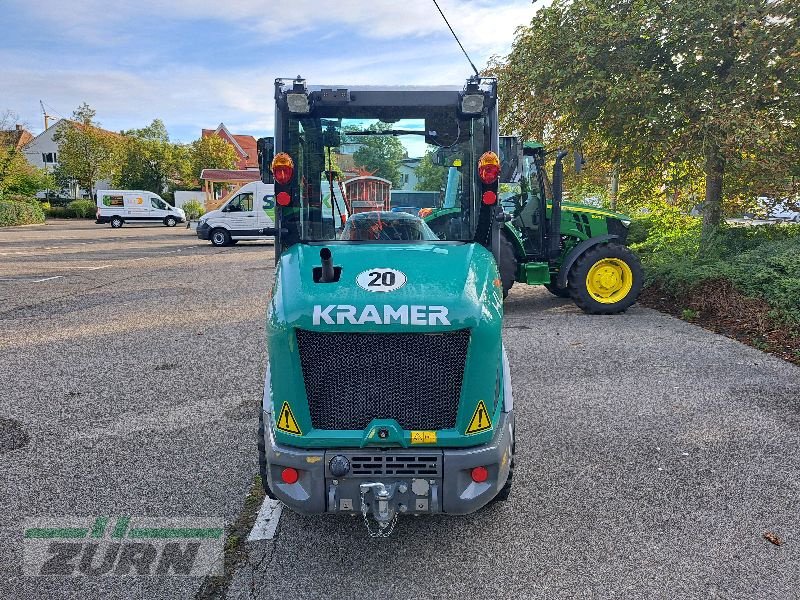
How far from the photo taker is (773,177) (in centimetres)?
998

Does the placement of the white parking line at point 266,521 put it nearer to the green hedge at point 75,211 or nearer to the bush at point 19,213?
the bush at point 19,213

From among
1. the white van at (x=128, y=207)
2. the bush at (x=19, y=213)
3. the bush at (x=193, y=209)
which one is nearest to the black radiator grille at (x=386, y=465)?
the white van at (x=128, y=207)

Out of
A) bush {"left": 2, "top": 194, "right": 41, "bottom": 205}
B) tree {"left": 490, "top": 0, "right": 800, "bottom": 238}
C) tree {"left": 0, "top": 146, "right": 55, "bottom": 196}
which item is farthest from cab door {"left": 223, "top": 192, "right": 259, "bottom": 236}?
tree {"left": 0, "top": 146, "right": 55, "bottom": 196}

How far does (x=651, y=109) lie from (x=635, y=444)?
7288 mm

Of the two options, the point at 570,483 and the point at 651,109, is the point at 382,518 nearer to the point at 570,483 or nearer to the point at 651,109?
the point at 570,483

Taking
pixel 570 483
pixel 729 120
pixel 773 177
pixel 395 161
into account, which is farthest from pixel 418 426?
pixel 773 177

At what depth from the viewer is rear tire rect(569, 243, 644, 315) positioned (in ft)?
29.6

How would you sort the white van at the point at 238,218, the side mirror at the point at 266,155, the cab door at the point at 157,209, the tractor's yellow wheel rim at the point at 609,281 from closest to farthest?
the side mirror at the point at 266,155 < the tractor's yellow wheel rim at the point at 609,281 < the white van at the point at 238,218 < the cab door at the point at 157,209

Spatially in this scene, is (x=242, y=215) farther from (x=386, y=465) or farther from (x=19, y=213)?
(x=19, y=213)

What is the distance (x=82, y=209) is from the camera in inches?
1773

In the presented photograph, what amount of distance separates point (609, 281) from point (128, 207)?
3269 centimetres

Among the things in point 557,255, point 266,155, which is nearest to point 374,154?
point 266,155

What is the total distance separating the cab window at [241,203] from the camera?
72.0 ft

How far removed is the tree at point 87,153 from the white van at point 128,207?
637 inches
